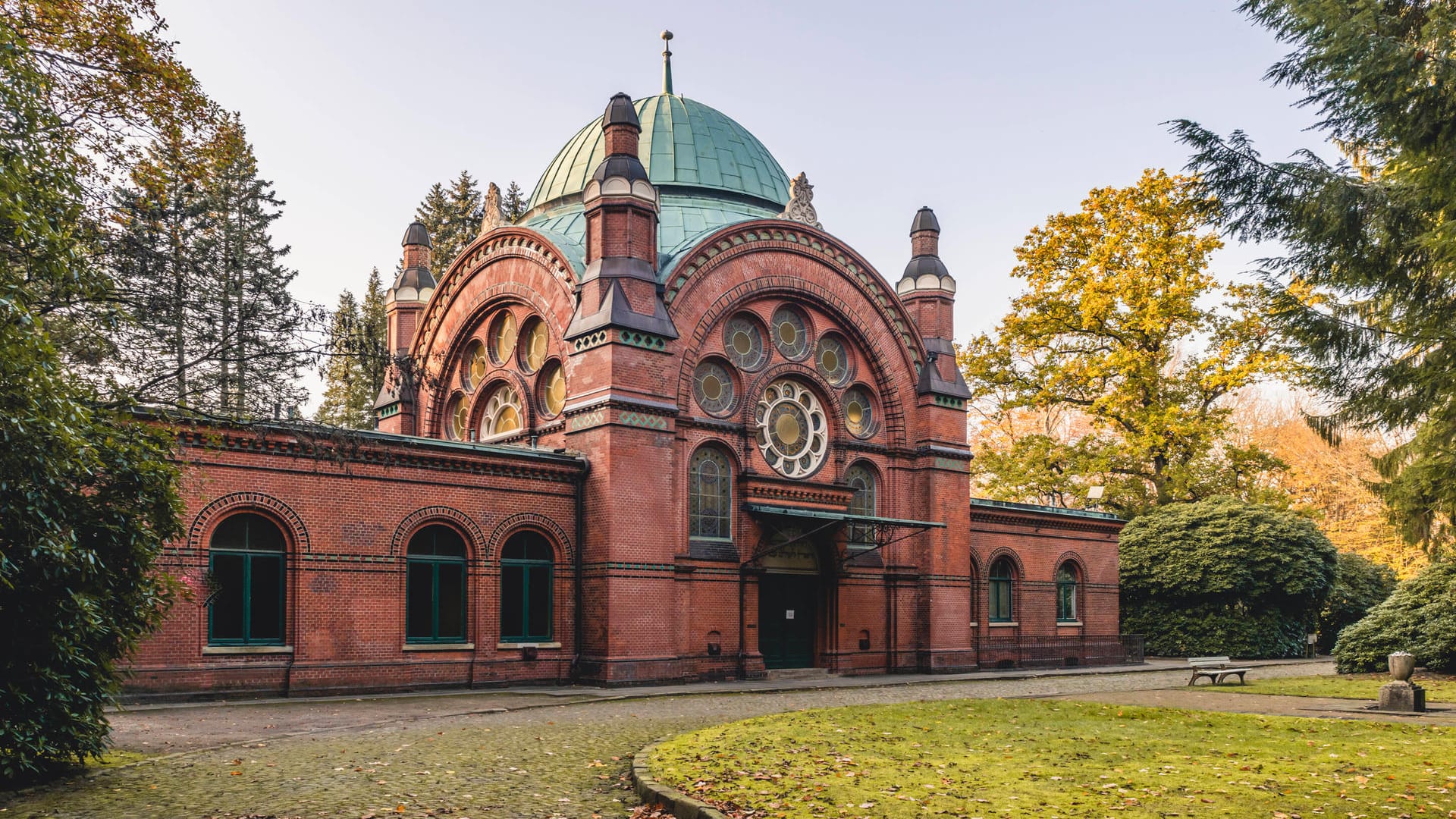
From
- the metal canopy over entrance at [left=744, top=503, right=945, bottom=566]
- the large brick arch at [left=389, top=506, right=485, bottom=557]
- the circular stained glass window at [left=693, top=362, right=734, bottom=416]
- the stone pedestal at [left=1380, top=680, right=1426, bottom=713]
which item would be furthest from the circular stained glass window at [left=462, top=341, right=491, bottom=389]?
the stone pedestal at [left=1380, top=680, right=1426, bottom=713]

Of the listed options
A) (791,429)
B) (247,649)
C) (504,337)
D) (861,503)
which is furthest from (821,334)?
(247,649)

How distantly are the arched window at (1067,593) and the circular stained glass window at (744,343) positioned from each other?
12230 mm

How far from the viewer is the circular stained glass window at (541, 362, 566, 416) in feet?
84.2

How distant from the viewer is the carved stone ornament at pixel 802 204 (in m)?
27.9

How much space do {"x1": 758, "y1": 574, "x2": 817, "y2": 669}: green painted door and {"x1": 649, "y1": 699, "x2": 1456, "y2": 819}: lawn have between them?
9851 millimetres

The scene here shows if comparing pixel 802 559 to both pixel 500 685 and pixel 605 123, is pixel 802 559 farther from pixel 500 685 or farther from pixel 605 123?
pixel 605 123

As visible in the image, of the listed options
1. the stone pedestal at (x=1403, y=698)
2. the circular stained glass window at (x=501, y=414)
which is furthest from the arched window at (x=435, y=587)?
the stone pedestal at (x=1403, y=698)

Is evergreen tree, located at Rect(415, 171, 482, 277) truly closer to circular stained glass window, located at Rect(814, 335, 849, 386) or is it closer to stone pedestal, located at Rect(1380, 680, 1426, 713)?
circular stained glass window, located at Rect(814, 335, 849, 386)

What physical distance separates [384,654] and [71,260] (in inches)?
460

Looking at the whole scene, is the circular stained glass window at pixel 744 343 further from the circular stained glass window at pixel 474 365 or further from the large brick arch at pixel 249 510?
the large brick arch at pixel 249 510

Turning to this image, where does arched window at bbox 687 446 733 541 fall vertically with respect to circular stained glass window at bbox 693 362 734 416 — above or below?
below

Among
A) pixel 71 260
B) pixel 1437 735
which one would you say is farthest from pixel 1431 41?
pixel 71 260

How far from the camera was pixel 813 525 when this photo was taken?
26.5 metres

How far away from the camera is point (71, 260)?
10758mm
